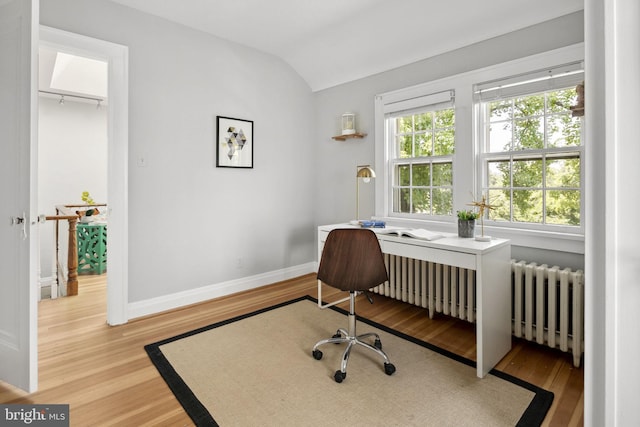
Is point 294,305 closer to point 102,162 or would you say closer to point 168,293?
point 168,293

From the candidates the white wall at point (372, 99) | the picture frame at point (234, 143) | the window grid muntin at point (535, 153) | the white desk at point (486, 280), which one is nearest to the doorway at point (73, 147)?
the picture frame at point (234, 143)

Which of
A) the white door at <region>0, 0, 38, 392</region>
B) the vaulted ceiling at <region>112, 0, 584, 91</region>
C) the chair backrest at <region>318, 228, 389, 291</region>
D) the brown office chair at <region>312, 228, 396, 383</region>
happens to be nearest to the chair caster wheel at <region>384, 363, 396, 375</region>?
the brown office chair at <region>312, 228, 396, 383</region>

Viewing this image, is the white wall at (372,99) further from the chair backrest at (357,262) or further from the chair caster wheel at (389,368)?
the chair caster wheel at (389,368)

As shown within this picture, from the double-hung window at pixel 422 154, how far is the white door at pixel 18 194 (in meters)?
2.95

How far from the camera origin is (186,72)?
10.5 ft

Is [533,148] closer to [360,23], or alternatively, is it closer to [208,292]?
[360,23]

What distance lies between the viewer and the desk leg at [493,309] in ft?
6.71

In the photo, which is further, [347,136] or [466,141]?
[347,136]

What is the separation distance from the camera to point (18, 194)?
188 centimetres

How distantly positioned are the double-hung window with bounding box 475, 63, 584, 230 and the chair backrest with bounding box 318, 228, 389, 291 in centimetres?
139

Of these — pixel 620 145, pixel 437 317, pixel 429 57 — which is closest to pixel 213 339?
pixel 437 317

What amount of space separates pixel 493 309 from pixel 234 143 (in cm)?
291

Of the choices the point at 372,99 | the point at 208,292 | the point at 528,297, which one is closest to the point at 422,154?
the point at 372,99

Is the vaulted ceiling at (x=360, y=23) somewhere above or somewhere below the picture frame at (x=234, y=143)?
above
